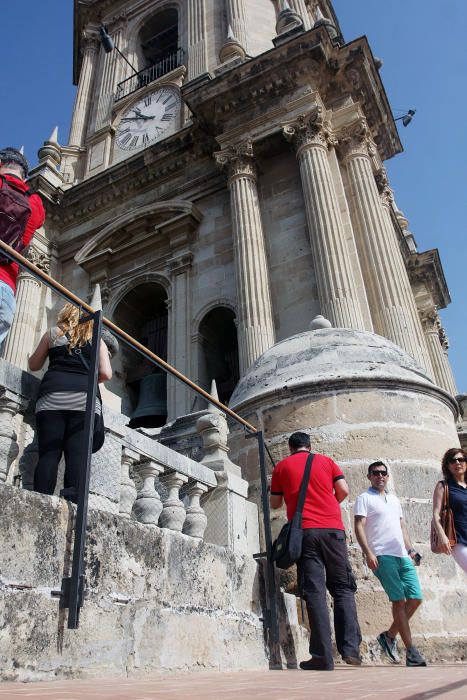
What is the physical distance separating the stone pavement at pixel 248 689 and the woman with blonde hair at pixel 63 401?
3.51 ft

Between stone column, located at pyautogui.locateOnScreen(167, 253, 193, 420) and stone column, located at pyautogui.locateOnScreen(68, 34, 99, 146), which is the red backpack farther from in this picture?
stone column, located at pyautogui.locateOnScreen(68, 34, 99, 146)

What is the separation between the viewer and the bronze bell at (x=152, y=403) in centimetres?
1501

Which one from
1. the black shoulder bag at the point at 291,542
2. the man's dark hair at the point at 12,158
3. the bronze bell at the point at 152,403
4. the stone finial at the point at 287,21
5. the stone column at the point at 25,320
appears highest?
the stone finial at the point at 287,21

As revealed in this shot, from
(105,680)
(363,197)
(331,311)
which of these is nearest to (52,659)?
(105,680)

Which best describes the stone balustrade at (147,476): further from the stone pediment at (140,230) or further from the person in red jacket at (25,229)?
the stone pediment at (140,230)

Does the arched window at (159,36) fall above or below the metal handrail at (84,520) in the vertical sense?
above

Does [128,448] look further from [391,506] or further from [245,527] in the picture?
[391,506]

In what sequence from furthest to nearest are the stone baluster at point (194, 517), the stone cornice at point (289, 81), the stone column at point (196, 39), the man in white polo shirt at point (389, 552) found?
the stone column at point (196, 39) → the stone cornice at point (289, 81) → the man in white polo shirt at point (389, 552) → the stone baluster at point (194, 517)

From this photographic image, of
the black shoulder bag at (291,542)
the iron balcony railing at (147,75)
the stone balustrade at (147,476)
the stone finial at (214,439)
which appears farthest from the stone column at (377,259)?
the iron balcony railing at (147,75)

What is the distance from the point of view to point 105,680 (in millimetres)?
2771

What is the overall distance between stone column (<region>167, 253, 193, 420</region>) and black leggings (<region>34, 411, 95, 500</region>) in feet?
32.3

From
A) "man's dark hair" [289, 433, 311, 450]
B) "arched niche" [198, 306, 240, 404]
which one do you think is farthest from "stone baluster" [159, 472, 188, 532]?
"arched niche" [198, 306, 240, 404]

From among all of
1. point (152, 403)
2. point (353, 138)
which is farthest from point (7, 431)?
point (353, 138)

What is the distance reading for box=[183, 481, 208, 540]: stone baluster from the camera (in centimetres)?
424
